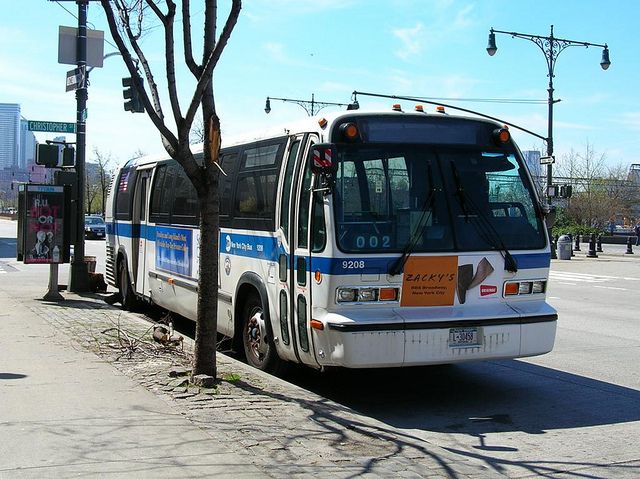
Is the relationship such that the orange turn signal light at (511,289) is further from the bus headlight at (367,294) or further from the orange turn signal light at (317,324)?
the orange turn signal light at (317,324)

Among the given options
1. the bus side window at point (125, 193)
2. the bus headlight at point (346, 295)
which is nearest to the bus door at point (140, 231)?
the bus side window at point (125, 193)

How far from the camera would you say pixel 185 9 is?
7.31 metres

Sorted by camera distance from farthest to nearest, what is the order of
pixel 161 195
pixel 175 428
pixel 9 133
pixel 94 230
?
pixel 9 133
pixel 94 230
pixel 161 195
pixel 175 428

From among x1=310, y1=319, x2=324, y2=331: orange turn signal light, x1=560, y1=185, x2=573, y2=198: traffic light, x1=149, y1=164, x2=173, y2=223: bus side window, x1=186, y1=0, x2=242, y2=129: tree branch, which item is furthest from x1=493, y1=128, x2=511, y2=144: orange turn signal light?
x1=560, y1=185, x2=573, y2=198: traffic light

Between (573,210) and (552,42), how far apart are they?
2764 centimetres

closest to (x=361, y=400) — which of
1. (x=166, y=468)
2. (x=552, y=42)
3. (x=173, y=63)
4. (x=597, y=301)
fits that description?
(x=166, y=468)

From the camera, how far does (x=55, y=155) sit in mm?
15312

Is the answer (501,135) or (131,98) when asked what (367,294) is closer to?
(501,135)

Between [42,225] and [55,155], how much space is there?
145cm

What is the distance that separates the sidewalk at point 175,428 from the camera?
16.5ft

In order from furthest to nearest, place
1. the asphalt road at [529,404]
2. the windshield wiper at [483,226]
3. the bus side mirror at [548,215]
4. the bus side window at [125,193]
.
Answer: the bus side window at [125,193] → the bus side mirror at [548,215] → the windshield wiper at [483,226] → the asphalt road at [529,404]

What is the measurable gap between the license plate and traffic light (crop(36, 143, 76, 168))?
10593 mm

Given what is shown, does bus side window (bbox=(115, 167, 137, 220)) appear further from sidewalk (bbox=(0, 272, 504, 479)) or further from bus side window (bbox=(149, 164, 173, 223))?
sidewalk (bbox=(0, 272, 504, 479))

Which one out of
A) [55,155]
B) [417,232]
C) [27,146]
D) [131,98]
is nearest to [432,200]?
A: [417,232]
